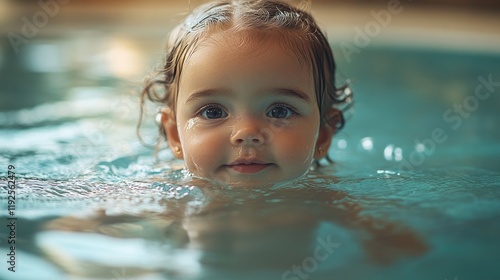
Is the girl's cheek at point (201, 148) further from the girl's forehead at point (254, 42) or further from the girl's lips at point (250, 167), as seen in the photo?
the girl's forehead at point (254, 42)

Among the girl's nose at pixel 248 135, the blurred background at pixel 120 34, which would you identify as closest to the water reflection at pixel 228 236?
the girl's nose at pixel 248 135

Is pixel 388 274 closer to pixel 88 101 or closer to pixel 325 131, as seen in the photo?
pixel 325 131

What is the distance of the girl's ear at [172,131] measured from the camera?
1.95 m

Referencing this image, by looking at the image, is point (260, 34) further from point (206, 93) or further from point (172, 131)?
point (172, 131)

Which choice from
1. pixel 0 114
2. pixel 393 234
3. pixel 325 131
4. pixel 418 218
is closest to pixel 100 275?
pixel 393 234

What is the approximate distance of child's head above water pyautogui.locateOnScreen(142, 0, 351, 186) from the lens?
5.45 ft

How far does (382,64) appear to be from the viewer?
4465 mm

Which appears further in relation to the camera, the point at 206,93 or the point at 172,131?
the point at 172,131

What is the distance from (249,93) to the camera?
5.45 feet

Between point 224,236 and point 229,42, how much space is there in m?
0.51

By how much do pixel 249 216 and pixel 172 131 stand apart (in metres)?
0.48

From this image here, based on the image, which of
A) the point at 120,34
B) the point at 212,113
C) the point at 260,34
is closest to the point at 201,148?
the point at 212,113

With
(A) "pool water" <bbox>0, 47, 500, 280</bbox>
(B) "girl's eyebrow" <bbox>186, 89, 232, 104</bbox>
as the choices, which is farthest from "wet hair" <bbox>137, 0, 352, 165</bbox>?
(A) "pool water" <bbox>0, 47, 500, 280</bbox>

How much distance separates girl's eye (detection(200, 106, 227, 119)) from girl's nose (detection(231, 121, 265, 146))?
2.8 inches
